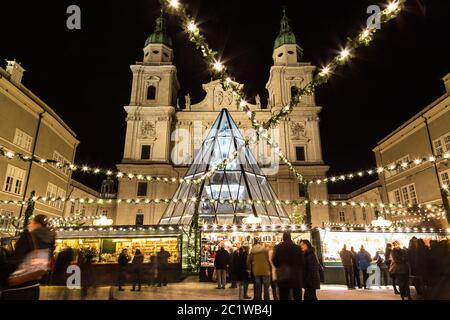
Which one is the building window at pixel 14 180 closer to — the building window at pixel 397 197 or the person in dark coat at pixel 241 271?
the person in dark coat at pixel 241 271

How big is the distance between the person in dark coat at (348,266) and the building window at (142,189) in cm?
2275

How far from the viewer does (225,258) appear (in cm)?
987

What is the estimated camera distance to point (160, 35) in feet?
118

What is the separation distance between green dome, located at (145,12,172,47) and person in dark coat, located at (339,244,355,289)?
108 feet

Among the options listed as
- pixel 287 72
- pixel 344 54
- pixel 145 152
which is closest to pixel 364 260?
pixel 344 54

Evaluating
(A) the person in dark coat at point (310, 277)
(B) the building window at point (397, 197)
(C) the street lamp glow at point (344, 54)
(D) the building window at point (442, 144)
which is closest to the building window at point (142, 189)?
(B) the building window at point (397, 197)

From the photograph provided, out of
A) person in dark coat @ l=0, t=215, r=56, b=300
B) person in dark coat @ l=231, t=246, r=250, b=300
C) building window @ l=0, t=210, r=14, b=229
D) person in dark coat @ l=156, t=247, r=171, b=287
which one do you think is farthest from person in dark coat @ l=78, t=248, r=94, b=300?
building window @ l=0, t=210, r=14, b=229

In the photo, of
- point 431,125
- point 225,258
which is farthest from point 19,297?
point 431,125

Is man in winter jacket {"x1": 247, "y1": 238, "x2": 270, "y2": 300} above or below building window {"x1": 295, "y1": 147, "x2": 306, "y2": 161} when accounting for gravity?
below

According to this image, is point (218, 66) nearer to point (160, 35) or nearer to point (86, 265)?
point (86, 265)

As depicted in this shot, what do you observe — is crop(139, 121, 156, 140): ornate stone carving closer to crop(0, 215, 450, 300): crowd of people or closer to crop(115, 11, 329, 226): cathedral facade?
crop(115, 11, 329, 226): cathedral facade

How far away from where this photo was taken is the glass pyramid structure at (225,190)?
17391mm

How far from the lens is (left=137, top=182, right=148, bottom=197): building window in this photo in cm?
2928

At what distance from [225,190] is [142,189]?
45.6 feet
